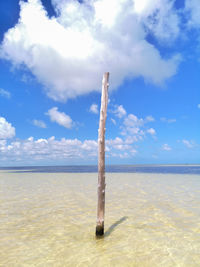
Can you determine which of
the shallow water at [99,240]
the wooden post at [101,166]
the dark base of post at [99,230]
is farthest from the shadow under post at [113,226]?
the wooden post at [101,166]

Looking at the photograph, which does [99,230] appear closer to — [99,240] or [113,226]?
[99,240]

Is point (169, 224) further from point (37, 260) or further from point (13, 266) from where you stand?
point (13, 266)

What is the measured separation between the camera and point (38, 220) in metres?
10.2

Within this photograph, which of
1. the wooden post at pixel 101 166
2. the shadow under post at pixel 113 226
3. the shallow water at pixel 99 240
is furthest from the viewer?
the shadow under post at pixel 113 226

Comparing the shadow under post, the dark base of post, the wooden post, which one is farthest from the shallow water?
the wooden post

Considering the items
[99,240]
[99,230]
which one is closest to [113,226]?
[99,230]

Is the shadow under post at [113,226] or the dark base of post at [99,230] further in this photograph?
the shadow under post at [113,226]

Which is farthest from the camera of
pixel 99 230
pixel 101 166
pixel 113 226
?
pixel 113 226

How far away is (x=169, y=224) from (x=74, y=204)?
22.8 ft

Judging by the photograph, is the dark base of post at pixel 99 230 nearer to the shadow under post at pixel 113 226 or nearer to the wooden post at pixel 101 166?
the wooden post at pixel 101 166

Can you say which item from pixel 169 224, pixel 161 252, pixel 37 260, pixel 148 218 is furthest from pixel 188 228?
pixel 37 260

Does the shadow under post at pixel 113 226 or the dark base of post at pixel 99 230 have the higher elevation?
the dark base of post at pixel 99 230

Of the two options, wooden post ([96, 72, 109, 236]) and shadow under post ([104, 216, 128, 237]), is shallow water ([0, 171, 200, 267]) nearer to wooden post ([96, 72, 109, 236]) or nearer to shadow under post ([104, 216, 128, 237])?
shadow under post ([104, 216, 128, 237])

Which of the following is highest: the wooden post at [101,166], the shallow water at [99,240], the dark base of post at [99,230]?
the wooden post at [101,166]
